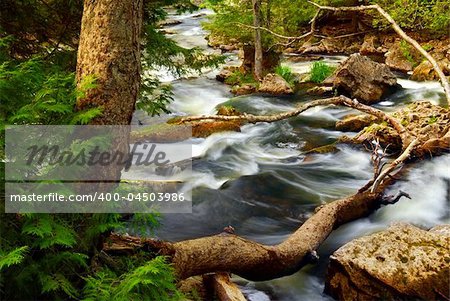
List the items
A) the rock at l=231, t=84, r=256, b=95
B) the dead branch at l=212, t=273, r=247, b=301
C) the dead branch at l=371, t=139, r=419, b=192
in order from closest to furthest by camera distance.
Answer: the dead branch at l=212, t=273, r=247, b=301, the dead branch at l=371, t=139, r=419, b=192, the rock at l=231, t=84, r=256, b=95

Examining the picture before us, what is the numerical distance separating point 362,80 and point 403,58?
569cm

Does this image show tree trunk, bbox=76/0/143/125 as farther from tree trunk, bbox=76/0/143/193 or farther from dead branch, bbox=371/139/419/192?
dead branch, bbox=371/139/419/192

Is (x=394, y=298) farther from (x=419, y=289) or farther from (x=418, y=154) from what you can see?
(x=418, y=154)

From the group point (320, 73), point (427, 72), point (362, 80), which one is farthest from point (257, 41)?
point (427, 72)

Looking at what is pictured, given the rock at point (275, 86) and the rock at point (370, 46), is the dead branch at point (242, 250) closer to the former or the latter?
the rock at point (275, 86)

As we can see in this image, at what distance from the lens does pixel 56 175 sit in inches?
99.6

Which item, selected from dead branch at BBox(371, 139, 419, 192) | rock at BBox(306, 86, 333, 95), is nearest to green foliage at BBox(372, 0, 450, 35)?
rock at BBox(306, 86, 333, 95)

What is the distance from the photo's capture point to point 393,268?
3775 mm

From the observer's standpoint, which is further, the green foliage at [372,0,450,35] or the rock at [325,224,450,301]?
the green foliage at [372,0,450,35]

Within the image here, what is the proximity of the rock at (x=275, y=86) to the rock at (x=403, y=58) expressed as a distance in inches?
220

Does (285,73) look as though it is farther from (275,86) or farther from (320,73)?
(275,86)

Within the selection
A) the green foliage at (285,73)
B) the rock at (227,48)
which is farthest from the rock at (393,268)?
the rock at (227,48)

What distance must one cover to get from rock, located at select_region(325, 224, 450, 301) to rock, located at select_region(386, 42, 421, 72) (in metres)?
13.6

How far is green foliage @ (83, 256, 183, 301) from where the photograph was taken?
2.29 meters
